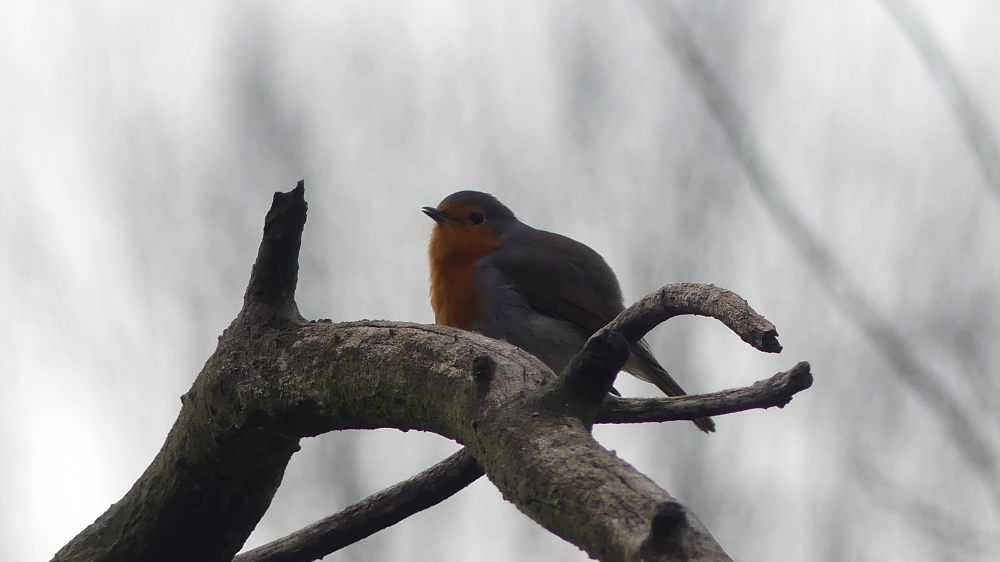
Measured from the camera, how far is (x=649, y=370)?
4.26 meters

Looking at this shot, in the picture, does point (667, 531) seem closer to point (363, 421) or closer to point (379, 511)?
point (363, 421)

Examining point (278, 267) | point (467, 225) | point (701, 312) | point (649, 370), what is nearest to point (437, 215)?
point (467, 225)

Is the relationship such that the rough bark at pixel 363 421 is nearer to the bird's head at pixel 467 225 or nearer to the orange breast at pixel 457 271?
the orange breast at pixel 457 271

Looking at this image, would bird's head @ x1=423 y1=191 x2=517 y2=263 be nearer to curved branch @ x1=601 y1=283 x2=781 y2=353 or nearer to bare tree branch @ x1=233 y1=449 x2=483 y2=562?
Result: bare tree branch @ x1=233 y1=449 x2=483 y2=562

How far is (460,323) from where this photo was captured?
171 inches

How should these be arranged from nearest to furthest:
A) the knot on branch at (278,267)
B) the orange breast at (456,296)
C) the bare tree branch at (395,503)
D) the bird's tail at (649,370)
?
the bare tree branch at (395,503), the knot on branch at (278,267), the bird's tail at (649,370), the orange breast at (456,296)

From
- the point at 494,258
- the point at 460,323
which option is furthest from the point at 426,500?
the point at 494,258

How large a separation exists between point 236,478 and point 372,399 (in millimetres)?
521

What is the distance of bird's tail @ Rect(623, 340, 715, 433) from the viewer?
13.4 feet

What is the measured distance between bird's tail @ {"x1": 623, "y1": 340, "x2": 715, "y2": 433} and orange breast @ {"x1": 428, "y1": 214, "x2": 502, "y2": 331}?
0.77 m

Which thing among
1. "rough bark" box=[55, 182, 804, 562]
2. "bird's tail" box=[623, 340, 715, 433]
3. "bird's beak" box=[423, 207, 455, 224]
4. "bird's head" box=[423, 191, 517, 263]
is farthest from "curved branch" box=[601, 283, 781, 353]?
"bird's beak" box=[423, 207, 455, 224]

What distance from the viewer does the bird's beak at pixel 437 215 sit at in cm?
486

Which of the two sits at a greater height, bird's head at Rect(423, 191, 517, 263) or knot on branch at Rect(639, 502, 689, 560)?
bird's head at Rect(423, 191, 517, 263)

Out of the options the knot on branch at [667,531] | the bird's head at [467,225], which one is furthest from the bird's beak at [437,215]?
the knot on branch at [667,531]
